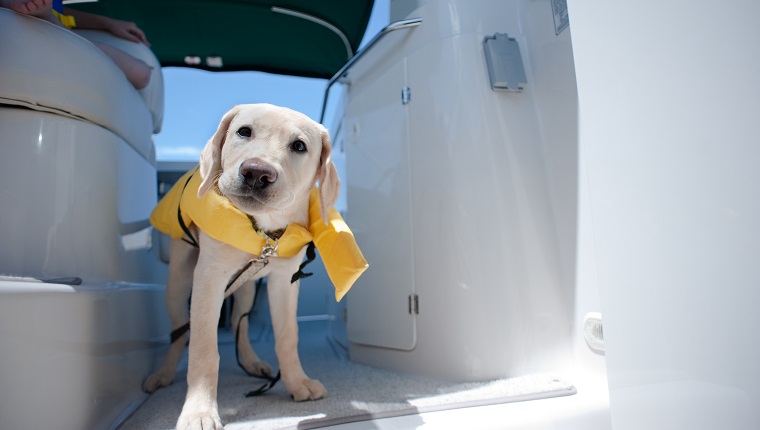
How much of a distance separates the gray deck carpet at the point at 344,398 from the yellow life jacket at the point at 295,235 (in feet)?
1.10

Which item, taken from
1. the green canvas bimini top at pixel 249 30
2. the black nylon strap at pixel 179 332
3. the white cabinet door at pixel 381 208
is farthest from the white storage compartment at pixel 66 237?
the green canvas bimini top at pixel 249 30

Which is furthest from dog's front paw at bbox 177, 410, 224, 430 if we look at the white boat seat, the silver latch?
the silver latch

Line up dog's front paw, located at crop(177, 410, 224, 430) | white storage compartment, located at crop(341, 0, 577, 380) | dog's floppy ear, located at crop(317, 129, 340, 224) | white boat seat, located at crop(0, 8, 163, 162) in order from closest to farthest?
1. dog's front paw, located at crop(177, 410, 224, 430)
2. white boat seat, located at crop(0, 8, 163, 162)
3. dog's floppy ear, located at crop(317, 129, 340, 224)
4. white storage compartment, located at crop(341, 0, 577, 380)

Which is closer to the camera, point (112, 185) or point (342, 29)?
point (112, 185)

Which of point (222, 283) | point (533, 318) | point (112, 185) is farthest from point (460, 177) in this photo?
point (112, 185)

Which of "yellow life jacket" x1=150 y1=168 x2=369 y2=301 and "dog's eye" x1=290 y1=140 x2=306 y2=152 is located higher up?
"dog's eye" x1=290 y1=140 x2=306 y2=152

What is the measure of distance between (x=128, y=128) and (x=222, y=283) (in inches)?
32.7

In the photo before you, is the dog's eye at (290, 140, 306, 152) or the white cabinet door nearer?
the dog's eye at (290, 140, 306, 152)

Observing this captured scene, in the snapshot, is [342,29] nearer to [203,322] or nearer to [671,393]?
[203,322]

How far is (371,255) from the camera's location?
1917 mm

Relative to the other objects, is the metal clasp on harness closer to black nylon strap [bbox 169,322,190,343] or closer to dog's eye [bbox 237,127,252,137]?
dog's eye [bbox 237,127,252,137]

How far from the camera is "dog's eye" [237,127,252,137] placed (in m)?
1.24

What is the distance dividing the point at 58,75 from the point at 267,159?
0.74 metres

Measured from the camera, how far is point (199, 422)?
1.02 meters
